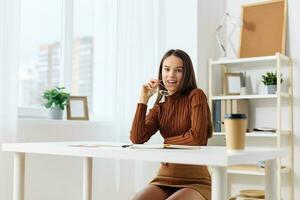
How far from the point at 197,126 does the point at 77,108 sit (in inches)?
50.3

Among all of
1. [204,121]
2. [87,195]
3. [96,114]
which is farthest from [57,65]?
[204,121]

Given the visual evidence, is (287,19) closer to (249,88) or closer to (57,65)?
(249,88)

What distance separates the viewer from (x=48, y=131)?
8.93ft

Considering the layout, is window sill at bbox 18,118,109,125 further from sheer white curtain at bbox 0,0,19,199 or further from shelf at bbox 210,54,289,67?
shelf at bbox 210,54,289,67

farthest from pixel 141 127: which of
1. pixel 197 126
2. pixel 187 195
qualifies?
pixel 187 195

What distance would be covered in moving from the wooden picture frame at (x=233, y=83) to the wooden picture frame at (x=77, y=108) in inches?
48.7

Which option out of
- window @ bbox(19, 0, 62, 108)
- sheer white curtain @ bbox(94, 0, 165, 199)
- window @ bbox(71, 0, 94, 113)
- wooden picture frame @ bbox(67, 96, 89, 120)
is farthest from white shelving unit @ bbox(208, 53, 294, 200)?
window @ bbox(19, 0, 62, 108)

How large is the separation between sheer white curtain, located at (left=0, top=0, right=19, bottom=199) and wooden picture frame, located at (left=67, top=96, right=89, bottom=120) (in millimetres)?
564

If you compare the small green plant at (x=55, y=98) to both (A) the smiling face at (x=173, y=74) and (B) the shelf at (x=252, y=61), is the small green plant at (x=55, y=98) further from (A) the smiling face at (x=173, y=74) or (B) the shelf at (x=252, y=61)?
(B) the shelf at (x=252, y=61)

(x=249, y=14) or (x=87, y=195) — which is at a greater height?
(x=249, y=14)

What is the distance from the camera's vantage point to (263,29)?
355 centimetres

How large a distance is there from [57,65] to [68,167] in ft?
2.62

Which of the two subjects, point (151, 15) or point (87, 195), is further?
point (151, 15)

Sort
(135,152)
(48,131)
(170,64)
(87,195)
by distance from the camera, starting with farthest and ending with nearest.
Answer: (48,131), (87,195), (170,64), (135,152)
